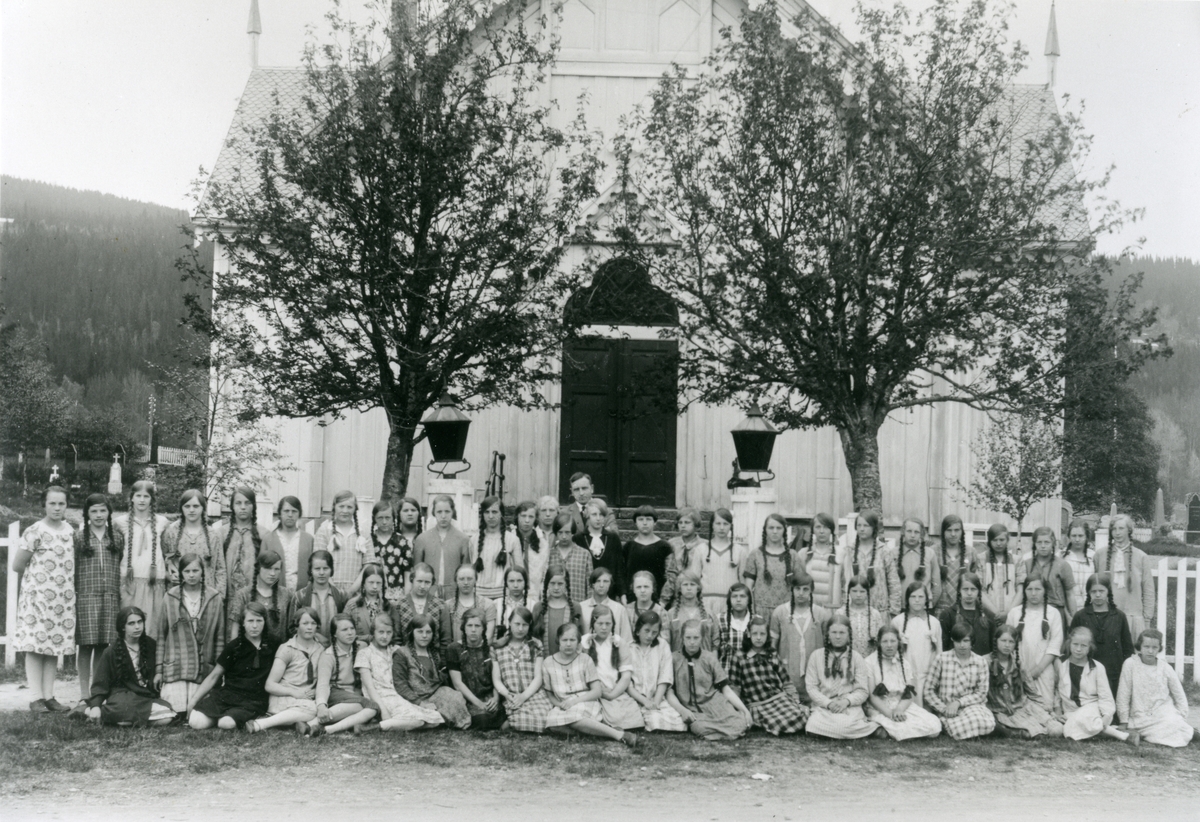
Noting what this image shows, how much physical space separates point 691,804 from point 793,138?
7132 mm

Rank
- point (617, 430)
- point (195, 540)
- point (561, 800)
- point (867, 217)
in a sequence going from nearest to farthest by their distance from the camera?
point (561, 800) < point (195, 540) < point (867, 217) < point (617, 430)

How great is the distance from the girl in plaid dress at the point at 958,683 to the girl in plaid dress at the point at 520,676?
2.70 meters

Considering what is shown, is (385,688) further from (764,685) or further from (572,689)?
(764,685)

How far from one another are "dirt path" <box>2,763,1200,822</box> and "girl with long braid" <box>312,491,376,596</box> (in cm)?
246

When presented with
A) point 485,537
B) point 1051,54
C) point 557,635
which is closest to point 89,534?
point 485,537

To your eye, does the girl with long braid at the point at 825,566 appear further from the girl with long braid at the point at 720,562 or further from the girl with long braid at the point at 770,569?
the girl with long braid at the point at 720,562

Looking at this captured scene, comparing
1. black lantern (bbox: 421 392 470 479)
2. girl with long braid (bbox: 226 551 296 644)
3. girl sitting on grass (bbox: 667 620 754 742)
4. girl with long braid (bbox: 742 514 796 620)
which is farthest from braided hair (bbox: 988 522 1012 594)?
girl with long braid (bbox: 226 551 296 644)

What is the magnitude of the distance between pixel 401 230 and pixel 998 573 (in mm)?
6269

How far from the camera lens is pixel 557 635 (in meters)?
8.97

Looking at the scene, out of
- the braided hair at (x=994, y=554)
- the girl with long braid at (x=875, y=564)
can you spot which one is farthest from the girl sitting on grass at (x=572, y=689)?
the braided hair at (x=994, y=554)

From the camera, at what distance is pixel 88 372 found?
44594 mm

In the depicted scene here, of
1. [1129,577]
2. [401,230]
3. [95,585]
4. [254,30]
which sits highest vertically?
[254,30]

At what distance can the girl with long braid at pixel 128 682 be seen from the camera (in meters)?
8.22

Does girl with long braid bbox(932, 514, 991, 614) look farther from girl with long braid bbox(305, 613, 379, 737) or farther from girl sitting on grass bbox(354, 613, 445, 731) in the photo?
girl with long braid bbox(305, 613, 379, 737)
